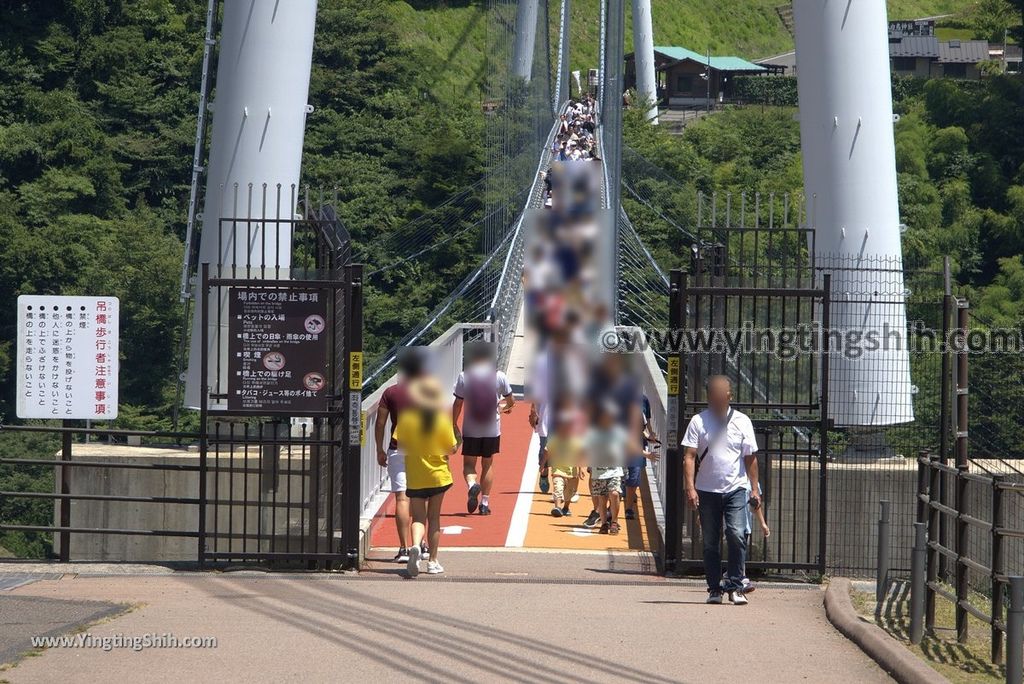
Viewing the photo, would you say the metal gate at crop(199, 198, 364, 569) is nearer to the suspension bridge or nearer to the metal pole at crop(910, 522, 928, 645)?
the suspension bridge

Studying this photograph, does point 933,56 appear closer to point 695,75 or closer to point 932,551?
point 695,75

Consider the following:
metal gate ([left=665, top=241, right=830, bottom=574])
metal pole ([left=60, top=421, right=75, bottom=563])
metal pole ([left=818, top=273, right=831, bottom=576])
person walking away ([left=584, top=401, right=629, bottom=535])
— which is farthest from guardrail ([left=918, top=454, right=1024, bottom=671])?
metal pole ([left=60, top=421, right=75, bottom=563])

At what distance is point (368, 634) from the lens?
7617 mm

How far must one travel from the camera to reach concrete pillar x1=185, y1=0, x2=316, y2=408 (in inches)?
510

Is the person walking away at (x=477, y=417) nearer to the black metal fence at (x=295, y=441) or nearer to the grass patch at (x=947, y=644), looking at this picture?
the black metal fence at (x=295, y=441)

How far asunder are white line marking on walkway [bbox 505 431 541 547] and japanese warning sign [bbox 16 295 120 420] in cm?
316

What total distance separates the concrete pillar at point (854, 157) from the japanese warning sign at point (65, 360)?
655 centimetres

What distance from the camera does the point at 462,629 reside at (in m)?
7.77

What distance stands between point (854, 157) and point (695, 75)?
228 feet

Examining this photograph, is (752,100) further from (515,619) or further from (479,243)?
(515,619)

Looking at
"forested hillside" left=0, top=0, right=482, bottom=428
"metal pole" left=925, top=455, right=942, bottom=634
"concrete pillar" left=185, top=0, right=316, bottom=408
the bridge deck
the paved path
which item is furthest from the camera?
"forested hillside" left=0, top=0, right=482, bottom=428

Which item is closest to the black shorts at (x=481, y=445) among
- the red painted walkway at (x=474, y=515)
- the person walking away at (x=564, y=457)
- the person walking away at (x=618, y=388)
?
the person walking away at (x=564, y=457)

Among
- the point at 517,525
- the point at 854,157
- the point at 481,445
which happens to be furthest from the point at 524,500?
the point at 854,157

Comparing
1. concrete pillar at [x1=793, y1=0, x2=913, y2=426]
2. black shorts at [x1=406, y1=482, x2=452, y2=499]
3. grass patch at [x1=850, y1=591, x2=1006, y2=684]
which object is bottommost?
grass patch at [x1=850, y1=591, x2=1006, y2=684]
